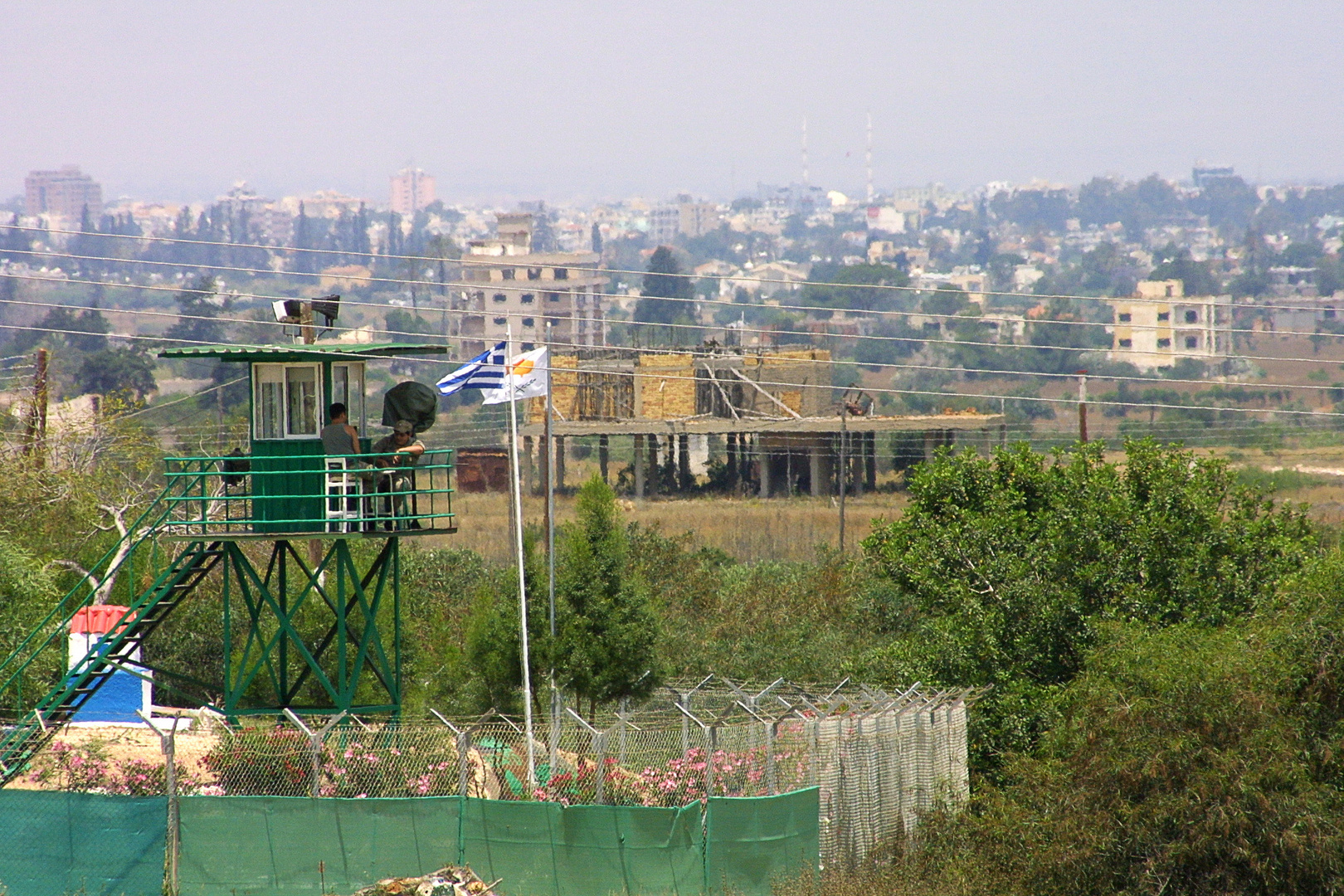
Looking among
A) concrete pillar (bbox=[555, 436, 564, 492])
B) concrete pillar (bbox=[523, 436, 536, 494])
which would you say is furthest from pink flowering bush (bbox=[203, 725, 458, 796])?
concrete pillar (bbox=[555, 436, 564, 492])

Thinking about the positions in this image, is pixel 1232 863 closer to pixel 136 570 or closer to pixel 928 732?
pixel 928 732

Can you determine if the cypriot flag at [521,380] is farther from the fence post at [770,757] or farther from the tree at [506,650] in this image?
the fence post at [770,757]

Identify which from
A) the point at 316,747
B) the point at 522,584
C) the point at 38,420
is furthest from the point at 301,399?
the point at 38,420

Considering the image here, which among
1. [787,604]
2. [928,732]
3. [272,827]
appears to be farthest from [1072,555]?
[787,604]

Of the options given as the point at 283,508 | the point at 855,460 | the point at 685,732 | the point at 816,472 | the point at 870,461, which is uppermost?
the point at 283,508

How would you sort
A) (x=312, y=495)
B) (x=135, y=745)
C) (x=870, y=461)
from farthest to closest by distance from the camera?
1. (x=870, y=461)
2. (x=312, y=495)
3. (x=135, y=745)

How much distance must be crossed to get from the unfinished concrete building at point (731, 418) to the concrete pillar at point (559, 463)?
0.14 metres

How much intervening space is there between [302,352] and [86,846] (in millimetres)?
7511

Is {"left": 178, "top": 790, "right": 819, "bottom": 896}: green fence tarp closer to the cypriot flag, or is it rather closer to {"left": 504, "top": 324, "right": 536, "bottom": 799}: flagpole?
{"left": 504, "top": 324, "right": 536, "bottom": 799}: flagpole

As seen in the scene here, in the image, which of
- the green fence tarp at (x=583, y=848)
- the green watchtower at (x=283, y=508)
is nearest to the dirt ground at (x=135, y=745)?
the green watchtower at (x=283, y=508)

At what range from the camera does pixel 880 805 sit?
72.5ft

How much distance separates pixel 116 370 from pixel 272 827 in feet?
433

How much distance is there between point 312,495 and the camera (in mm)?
23344

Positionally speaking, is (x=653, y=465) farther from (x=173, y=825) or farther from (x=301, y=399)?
(x=173, y=825)
